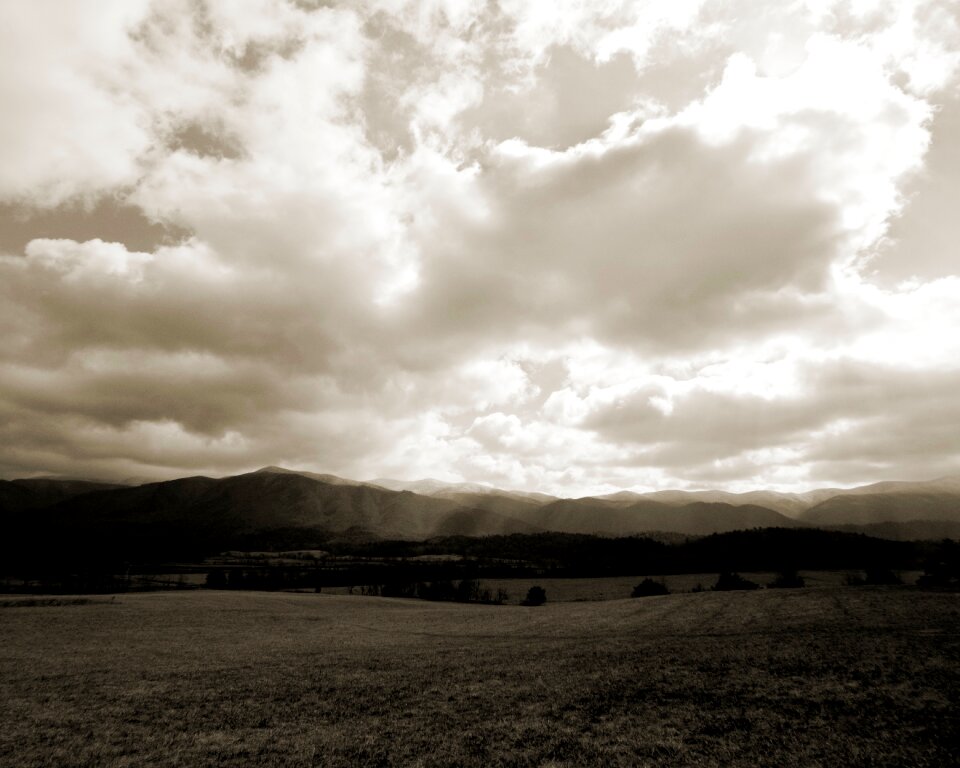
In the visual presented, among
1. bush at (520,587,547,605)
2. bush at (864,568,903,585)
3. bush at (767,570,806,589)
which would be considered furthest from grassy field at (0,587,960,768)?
bush at (520,587,547,605)

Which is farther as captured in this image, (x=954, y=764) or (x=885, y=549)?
(x=885, y=549)

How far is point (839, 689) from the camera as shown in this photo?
23984mm

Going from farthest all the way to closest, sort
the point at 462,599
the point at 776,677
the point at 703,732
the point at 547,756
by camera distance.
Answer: the point at 462,599 < the point at 776,677 < the point at 703,732 < the point at 547,756

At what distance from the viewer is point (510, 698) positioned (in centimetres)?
2544

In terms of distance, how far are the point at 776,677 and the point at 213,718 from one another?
26.9 metres

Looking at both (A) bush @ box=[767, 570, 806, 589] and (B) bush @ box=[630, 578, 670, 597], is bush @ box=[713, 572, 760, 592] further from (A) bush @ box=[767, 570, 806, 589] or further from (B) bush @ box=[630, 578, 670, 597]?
(B) bush @ box=[630, 578, 670, 597]

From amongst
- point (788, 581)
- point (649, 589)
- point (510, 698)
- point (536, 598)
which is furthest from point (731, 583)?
point (510, 698)

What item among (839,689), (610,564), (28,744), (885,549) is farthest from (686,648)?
(885,549)

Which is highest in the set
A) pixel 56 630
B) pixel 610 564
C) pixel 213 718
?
pixel 213 718

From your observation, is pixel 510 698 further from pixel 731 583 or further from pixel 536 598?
pixel 731 583

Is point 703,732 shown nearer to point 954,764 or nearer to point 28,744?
point 954,764

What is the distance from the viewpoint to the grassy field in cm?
1906

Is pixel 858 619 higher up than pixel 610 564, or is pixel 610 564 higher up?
pixel 858 619

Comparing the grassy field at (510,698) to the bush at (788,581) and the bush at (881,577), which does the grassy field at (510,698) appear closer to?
the bush at (881,577)
